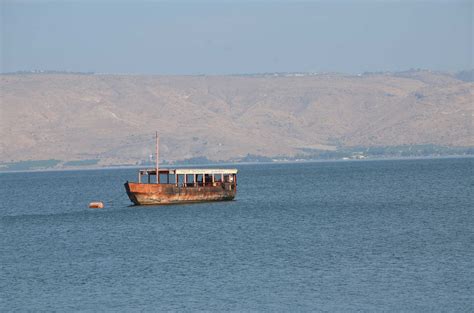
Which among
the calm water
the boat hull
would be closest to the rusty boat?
the boat hull

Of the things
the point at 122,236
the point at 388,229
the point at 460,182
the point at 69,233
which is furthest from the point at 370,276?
the point at 460,182

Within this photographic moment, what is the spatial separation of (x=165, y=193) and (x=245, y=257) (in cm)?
4131

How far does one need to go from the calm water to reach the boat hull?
1.35 m

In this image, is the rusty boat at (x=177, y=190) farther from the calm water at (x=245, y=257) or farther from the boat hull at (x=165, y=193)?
the calm water at (x=245, y=257)

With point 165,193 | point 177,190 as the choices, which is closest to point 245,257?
point 165,193

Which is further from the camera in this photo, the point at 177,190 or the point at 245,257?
the point at 177,190

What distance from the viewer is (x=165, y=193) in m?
104

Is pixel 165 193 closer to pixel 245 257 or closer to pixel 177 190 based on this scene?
pixel 177 190

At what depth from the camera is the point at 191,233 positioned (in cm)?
7925

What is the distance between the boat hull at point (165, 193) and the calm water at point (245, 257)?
135cm

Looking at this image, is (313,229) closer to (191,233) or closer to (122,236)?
(191,233)

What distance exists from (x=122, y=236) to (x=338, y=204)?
3369 centimetres

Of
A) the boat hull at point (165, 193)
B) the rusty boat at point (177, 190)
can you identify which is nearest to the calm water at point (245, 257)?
the boat hull at point (165, 193)

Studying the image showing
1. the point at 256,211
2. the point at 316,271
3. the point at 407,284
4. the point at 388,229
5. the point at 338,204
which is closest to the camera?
the point at 407,284
